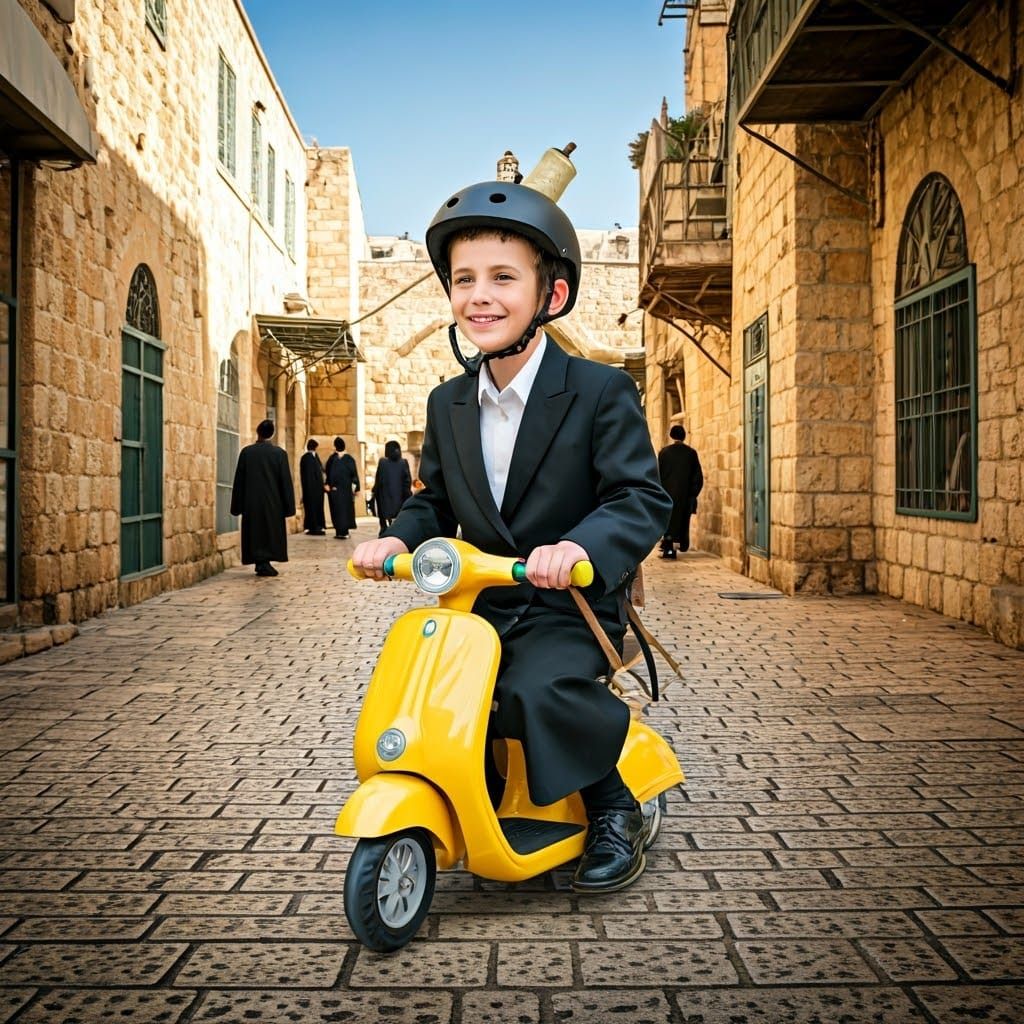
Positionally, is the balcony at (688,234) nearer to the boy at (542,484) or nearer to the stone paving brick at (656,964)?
the boy at (542,484)

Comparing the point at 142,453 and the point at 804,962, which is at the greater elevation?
the point at 142,453

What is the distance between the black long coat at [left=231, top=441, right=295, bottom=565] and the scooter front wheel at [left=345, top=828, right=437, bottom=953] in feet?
33.6

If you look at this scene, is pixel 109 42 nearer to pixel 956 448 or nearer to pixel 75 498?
pixel 75 498

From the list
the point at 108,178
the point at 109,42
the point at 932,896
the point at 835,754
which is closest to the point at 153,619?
the point at 108,178

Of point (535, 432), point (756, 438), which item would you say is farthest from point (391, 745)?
point (756, 438)

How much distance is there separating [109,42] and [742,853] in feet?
28.0

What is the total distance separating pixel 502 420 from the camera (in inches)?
111

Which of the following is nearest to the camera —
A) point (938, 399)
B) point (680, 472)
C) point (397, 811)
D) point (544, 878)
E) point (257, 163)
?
point (397, 811)

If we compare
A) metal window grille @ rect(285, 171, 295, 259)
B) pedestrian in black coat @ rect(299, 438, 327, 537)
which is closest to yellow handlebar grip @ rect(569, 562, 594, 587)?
pedestrian in black coat @ rect(299, 438, 327, 537)

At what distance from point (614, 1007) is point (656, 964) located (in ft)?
0.76

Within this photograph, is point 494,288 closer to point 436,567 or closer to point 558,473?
point 558,473

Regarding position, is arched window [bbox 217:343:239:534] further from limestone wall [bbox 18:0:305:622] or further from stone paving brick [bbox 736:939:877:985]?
stone paving brick [bbox 736:939:877:985]

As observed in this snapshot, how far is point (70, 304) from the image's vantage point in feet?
26.4

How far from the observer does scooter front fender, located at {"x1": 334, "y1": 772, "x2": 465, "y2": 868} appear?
2.26m
